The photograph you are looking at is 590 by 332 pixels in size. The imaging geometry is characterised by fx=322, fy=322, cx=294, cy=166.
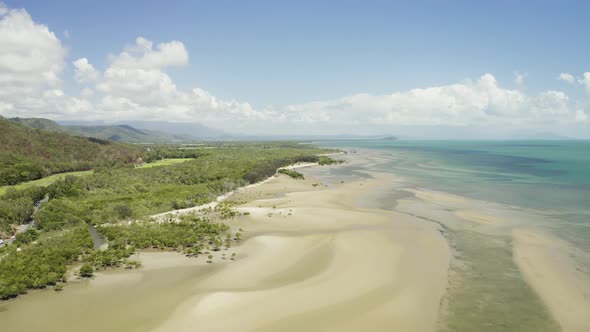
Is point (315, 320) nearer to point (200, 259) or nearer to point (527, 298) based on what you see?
point (200, 259)

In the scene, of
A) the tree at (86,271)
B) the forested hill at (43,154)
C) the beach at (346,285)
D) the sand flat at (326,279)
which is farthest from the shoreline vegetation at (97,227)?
the forested hill at (43,154)

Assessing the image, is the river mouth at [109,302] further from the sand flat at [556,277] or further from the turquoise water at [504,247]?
the sand flat at [556,277]

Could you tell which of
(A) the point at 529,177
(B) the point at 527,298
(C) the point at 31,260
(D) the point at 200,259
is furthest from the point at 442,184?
(C) the point at 31,260

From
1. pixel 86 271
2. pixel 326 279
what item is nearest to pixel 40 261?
pixel 86 271

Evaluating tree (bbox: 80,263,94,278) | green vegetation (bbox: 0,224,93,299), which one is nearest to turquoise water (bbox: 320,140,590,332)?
tree (bbox: 80,263,94,278)

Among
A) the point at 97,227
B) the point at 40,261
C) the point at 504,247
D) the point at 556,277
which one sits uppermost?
the point at 40,261

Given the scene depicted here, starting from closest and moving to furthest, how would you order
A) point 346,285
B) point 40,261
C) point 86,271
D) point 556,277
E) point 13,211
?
point 346,285, point 86,271, point 40,261, point 556,277, point 13,211

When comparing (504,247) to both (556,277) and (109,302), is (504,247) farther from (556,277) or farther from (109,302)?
(109,302)

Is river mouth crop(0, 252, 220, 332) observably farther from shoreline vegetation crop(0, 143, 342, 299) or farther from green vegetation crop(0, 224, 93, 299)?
shoreline vegetation crop(0, 143, 342, 299)

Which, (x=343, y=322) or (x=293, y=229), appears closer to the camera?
(x=343, y=322)
